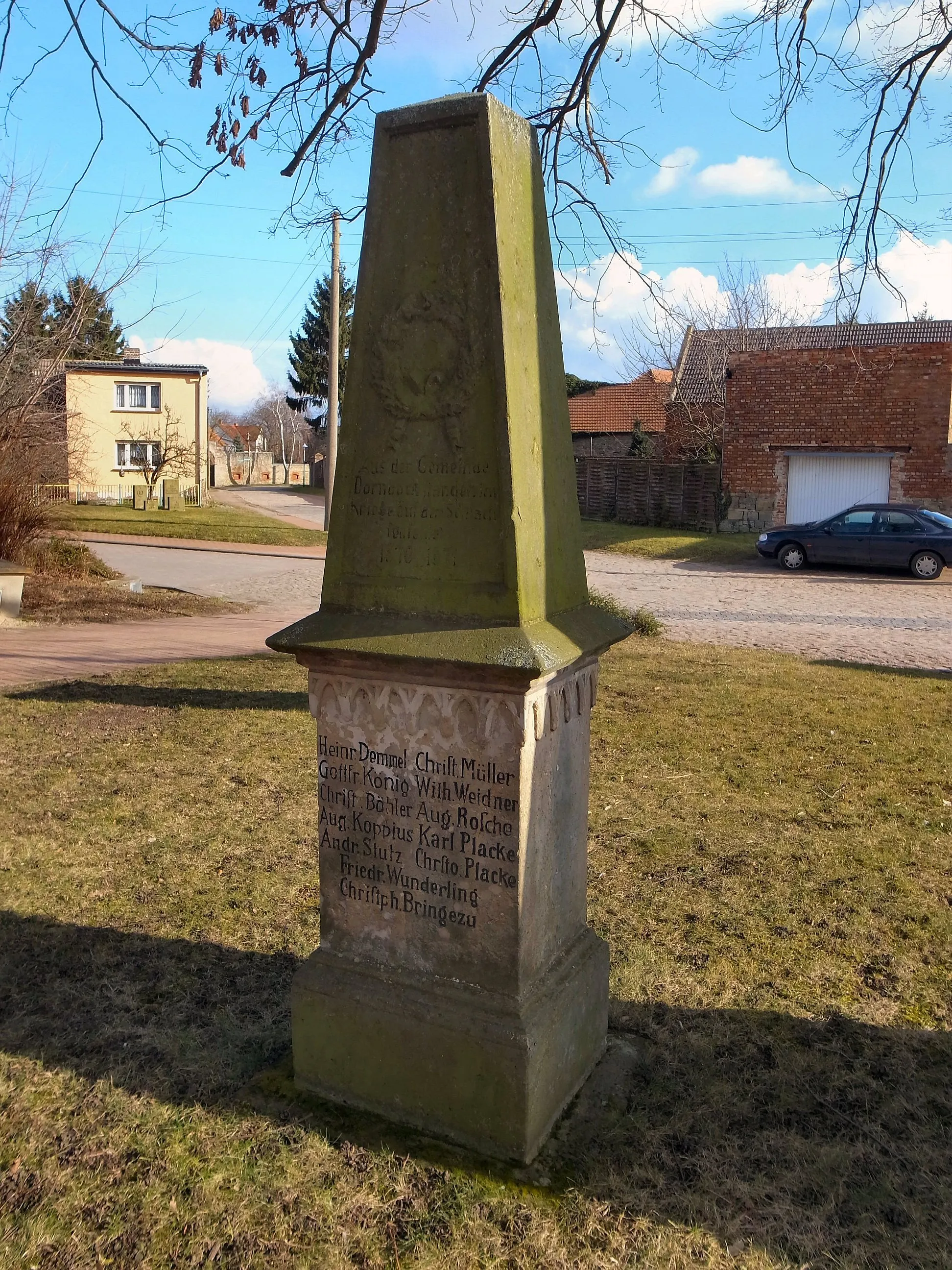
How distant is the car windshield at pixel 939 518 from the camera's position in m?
18.7

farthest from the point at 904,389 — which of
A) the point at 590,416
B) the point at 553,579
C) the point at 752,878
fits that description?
the point at 553,579

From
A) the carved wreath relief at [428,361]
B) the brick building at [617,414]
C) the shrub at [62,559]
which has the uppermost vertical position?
the brick building at [617,414]

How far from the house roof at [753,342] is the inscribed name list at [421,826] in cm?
2242

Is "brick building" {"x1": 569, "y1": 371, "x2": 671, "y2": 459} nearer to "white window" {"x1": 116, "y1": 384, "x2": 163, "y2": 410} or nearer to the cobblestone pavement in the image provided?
the cobblestone pavement

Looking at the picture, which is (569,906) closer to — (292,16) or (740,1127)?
(740,1127)

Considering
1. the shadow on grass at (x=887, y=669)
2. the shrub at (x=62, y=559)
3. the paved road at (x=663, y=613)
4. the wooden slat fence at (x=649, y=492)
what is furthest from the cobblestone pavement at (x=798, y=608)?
the shrub at (x=62, y=559)

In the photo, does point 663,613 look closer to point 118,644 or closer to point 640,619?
point 640,619

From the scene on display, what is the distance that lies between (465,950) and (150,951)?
1.78m

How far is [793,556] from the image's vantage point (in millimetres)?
20094

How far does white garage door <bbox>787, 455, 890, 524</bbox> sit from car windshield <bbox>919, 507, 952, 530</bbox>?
151 inches

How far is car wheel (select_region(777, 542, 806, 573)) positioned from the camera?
2005cm

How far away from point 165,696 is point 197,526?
2185cm

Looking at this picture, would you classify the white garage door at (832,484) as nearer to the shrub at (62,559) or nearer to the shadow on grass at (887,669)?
the shadow on grass at (887,669)

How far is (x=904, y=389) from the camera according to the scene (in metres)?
22.5
